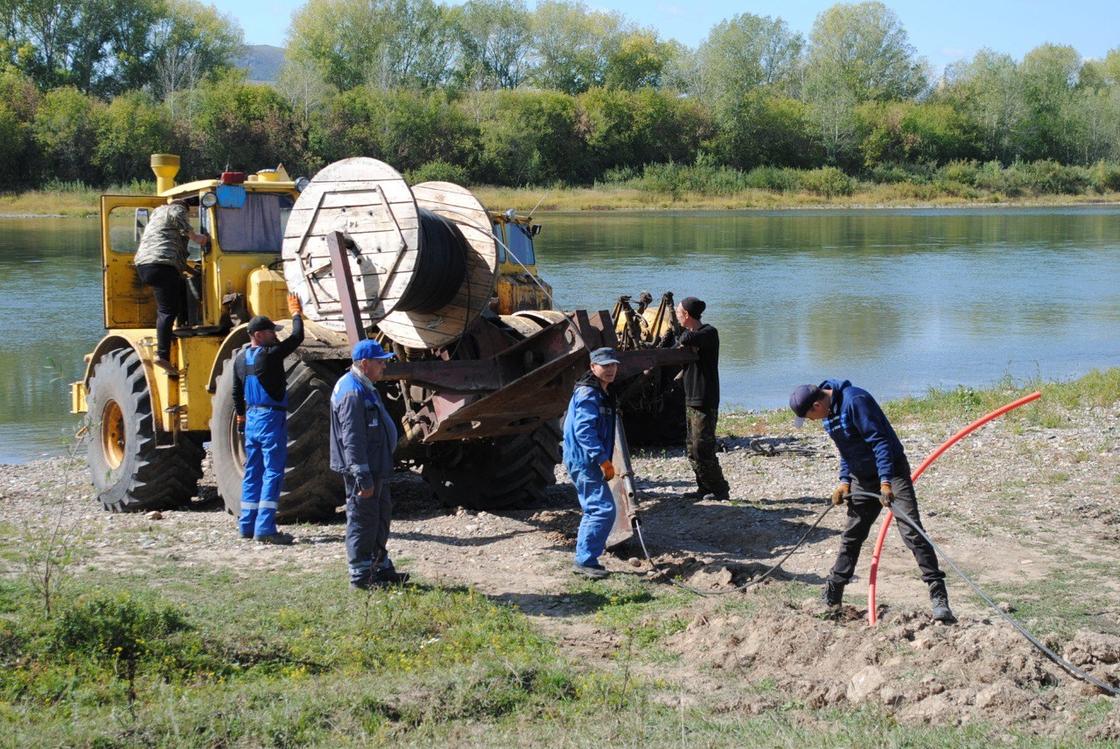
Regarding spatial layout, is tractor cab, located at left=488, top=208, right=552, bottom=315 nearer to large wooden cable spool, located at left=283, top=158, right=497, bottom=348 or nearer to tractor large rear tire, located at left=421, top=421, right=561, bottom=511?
tractor large rear tire, located at left=421, top=421, right=561, bottom=511

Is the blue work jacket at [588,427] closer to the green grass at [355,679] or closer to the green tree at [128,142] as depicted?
the green grass at [355,679]

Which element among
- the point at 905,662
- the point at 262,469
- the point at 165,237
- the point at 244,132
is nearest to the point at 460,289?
the point at 262,469

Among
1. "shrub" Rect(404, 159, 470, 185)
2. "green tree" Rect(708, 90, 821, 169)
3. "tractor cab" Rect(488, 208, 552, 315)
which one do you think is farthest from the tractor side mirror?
"green tree" Rect(708, 90, 821, 169)

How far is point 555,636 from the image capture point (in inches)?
293

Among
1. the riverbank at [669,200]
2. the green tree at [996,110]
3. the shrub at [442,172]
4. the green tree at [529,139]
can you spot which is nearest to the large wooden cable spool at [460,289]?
the riverbank at [669,200]

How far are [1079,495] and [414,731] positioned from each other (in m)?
7.02

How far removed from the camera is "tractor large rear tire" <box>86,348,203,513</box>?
11.3m

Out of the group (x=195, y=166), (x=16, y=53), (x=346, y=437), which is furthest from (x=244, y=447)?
(x=16, y=53)

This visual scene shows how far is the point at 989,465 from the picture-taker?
12156 millimetres

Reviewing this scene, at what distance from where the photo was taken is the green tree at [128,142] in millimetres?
56844

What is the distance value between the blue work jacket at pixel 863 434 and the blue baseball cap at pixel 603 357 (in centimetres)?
163

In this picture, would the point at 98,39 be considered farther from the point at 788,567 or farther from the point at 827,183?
the point at 788,567

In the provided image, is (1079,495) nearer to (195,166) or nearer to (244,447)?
(244,447)

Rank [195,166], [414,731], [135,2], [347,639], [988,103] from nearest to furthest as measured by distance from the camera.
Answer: [414,731] < [347,639] < [195,166] < [135,2] < [988,103]
